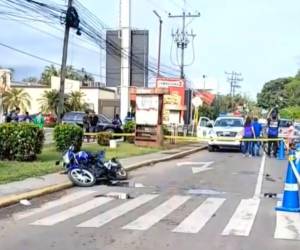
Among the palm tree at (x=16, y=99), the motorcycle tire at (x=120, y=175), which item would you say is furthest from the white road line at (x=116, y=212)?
the palm tree at (x=16, y=99)

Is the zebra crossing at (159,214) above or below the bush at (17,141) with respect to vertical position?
below

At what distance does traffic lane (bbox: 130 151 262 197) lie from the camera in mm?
15625

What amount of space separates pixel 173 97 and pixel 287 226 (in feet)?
151

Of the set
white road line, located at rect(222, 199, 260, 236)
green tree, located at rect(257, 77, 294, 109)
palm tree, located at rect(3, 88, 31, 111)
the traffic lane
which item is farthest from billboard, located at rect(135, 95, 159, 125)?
green tree, located at rect(257, 77, 294, 109)

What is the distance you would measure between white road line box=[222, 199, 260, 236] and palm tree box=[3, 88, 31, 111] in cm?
6662

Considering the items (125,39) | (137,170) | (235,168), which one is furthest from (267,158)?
(125,39)

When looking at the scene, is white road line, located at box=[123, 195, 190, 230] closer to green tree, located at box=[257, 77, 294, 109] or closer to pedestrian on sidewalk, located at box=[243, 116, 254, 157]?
pedestrian on sidewalk, located at box=[243, 116, 254, 157]

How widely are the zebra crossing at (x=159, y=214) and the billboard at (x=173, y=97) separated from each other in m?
34.0

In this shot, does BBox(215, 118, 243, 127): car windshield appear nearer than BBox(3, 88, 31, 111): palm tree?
Yes

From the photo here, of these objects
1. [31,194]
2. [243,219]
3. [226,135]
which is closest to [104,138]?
[226,135]

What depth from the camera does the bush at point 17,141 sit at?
18781 millimetres

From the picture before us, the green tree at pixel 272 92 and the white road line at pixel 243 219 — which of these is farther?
the green tree at pixel 272 92

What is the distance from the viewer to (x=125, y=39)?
42.8 metres

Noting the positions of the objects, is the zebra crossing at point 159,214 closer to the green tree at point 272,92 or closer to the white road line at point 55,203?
the white road line at point 55,203
